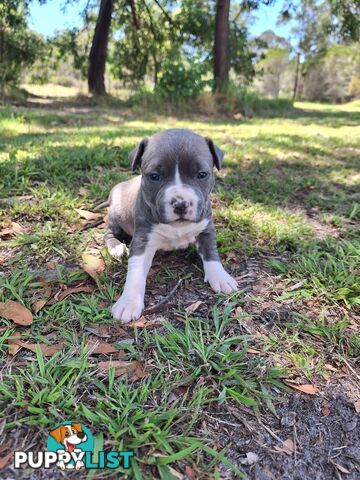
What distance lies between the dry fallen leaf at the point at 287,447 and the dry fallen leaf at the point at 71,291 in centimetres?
169

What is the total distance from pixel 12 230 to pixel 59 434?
2.29 m

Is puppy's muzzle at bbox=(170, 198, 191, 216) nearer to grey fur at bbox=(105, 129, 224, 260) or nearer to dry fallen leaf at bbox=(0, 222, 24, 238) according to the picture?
grey fur at bbox=(105, 129, 224, 260)

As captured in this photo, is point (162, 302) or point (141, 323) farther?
point (162, 302)

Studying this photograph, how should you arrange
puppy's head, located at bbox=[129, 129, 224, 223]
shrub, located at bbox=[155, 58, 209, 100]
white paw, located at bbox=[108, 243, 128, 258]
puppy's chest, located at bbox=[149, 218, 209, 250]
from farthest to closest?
shrub, located at bbox=[155, 58, 209, 100], white paw, located at bbox=[108, 243, 128, 258], puppy's chest, located at bbox=[149, 218, 209, 250], puppy's head, located at bbox=[129, 129, 224, 223]

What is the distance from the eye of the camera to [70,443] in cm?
180

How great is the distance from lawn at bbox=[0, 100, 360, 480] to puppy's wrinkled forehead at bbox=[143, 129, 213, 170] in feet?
2.99

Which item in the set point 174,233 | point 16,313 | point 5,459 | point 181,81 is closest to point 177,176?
point 174,233

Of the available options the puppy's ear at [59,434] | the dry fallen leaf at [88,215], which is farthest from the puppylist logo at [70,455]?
the dry fallen leaf at [88,215]

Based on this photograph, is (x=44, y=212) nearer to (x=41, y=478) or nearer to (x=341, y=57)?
(x=41, y=478)

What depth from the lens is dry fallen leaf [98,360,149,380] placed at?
7.24 feet

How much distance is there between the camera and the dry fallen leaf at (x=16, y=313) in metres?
2.58

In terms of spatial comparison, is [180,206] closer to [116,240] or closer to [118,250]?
[118,250]

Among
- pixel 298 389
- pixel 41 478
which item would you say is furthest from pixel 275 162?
pixel 41 478

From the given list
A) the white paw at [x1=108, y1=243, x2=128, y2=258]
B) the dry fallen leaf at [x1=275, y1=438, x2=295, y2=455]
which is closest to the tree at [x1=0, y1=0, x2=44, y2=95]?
the white paw at [x1=108, y1=243, x2=128, y2=258]
